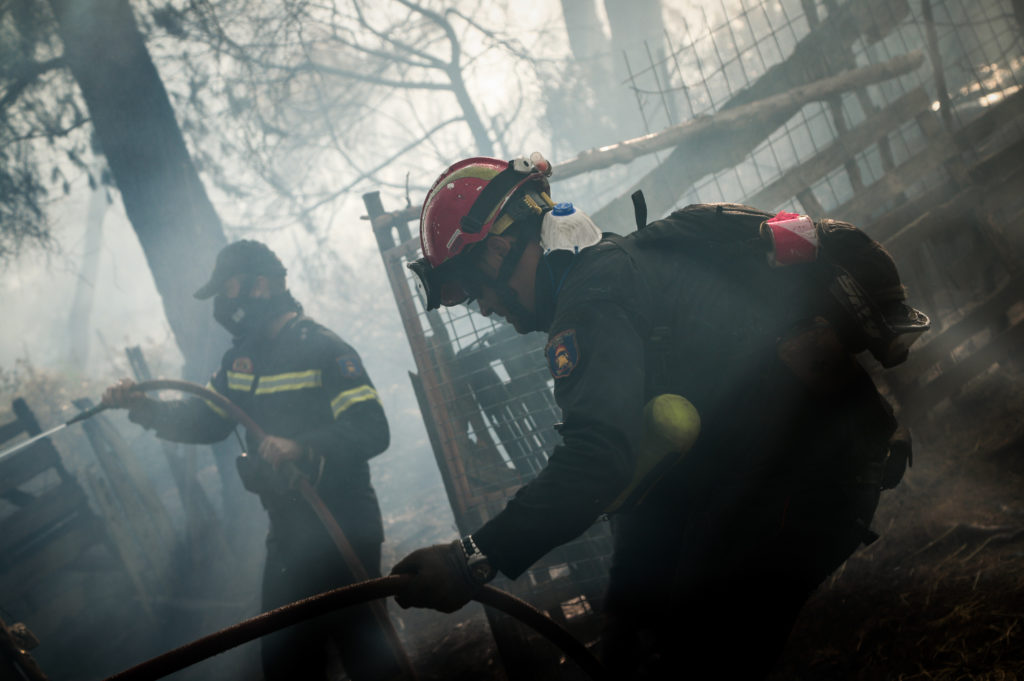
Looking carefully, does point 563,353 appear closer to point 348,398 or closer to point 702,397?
point 702,397

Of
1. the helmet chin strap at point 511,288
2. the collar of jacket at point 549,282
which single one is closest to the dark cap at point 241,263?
the helmet chin strap at point 511,288

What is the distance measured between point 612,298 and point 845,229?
0.92 m

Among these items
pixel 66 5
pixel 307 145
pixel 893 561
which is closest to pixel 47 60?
pixel 66 5

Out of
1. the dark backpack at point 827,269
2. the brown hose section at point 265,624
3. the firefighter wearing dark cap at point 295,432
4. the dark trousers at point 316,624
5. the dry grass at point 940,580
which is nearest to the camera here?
the brown hose section at point 265,624

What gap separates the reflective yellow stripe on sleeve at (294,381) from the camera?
3641mm

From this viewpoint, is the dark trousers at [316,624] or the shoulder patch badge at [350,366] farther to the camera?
the shoulder patch badge at [350,366]

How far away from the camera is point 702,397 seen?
6.62 feet

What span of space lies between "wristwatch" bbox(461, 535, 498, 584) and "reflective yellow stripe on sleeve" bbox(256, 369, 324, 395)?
83.3 inches

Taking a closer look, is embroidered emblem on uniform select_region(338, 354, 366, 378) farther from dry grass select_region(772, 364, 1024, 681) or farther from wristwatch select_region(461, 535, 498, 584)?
dry grass select_region(772, 364, 1024, 681)

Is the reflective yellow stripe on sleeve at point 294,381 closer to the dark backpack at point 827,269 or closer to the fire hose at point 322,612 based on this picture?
the fire hose at point 322,612

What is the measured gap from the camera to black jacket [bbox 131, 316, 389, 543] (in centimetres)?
342

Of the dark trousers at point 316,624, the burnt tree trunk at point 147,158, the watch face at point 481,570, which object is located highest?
the burnt tree trunk at point 147,158

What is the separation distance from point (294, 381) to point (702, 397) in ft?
8.29

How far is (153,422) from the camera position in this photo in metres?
3.94
